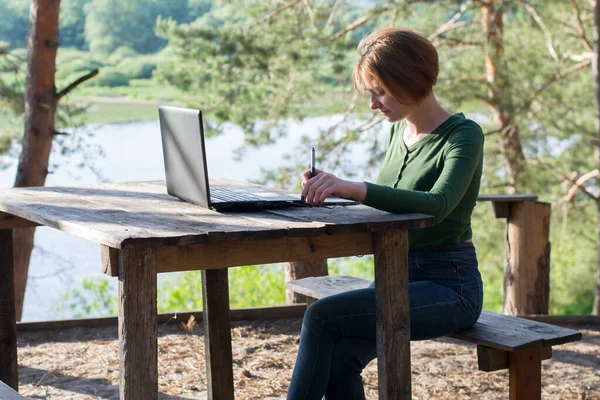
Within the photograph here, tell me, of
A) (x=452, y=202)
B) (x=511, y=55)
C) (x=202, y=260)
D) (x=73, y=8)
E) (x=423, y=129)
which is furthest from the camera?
(x=73, y=8)

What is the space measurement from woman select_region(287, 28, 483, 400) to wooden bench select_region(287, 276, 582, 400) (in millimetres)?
73

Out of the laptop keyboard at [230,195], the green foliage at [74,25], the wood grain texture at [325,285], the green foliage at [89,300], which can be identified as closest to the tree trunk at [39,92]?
the wood grain texture at [325,285]

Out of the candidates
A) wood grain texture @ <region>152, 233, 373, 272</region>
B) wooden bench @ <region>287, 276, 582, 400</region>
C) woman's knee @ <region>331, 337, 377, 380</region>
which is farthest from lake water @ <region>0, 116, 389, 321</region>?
wood grain texture @ <region>152, 233, 373, 272</region>

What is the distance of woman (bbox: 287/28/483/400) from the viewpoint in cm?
242

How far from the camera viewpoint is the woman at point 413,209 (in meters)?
2.42

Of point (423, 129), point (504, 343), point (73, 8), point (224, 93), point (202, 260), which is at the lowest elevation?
point (504, 343)

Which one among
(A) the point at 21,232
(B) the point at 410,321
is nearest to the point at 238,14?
(A) the point at 21,232

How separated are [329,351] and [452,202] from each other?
0.50m

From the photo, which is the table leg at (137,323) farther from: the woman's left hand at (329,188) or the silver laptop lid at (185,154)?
the woman's left hand at (329,188)

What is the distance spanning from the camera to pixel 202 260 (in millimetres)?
2188

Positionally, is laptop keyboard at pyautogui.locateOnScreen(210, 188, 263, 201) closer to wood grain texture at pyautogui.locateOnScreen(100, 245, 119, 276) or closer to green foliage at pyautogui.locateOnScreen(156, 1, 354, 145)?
wood grain texture at pyautogui.locateOnScreen(100, 245, 119, 276)

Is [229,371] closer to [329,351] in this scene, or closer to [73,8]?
[329,351]

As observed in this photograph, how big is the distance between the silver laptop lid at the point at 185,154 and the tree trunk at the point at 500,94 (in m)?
7.83

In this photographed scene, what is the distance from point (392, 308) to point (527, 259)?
275cm
